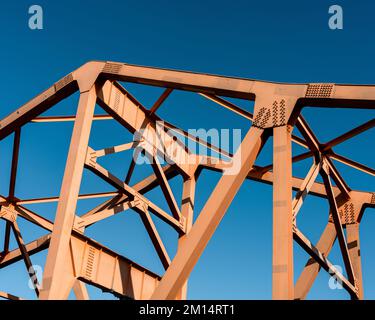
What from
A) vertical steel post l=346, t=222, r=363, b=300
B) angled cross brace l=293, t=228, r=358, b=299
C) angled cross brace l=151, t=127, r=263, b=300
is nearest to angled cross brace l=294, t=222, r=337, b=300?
vertical steel post l=346, t=222, r=363, b=300

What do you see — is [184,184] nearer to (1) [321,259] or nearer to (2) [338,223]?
(2) [338,223]

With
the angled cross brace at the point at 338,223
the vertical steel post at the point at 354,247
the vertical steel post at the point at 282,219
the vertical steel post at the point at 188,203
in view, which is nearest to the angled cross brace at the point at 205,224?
the vertical steel post at the point at 282,219

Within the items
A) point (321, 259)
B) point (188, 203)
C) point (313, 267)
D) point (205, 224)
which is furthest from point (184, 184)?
point (205, 224)

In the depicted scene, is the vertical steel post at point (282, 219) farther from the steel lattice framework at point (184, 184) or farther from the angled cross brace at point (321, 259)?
the angled cross brace at point (321, 259)

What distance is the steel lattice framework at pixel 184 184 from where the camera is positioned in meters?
12.1

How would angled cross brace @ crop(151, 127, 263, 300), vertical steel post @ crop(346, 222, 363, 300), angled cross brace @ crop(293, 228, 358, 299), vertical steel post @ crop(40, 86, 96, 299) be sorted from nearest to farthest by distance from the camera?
angled cross brace @ crop(151, 127, 263, 300) < vertical steel post @ crop(40, 86, 96, 299) < angled cross brace @ crop(293, 228, 358, 299) < vertical steel post @ crop(346, 222, 363, 300)

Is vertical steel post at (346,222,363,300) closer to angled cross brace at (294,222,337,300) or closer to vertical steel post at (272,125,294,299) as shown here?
angled cross brace at (294,222,337,300)

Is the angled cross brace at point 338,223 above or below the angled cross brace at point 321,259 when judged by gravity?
above

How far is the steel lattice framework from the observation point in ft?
39.8

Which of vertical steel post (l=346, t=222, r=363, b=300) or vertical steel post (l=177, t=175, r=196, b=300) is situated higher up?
vertical steel post (l=177, t=175, r=196, b=300)

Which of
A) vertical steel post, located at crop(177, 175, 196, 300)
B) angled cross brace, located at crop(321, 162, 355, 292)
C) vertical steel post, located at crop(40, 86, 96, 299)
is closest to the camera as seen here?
vertical steel post, located at crop(40, 86, 96, 299)

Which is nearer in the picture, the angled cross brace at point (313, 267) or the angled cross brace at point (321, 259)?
the angled cross brace at point (321, 259)
